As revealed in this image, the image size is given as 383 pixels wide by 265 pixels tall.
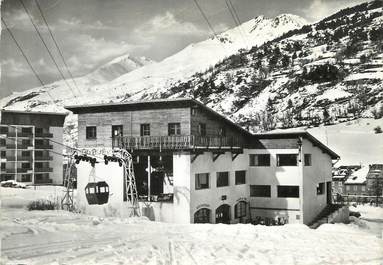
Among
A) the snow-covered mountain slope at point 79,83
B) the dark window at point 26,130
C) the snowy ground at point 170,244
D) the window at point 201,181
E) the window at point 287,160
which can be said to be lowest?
the snowy ground at point 170,244

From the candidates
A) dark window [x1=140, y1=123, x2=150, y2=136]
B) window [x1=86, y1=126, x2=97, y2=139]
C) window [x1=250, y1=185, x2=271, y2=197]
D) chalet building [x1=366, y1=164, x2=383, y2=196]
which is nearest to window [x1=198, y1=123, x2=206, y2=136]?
dark window [x1=140, y1=123, x2=150, y2=136]

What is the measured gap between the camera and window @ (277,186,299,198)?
30666 mm

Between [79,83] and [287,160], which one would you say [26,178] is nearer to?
[287,160]

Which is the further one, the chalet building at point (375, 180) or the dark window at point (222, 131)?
the chalet building at point (375, 180)

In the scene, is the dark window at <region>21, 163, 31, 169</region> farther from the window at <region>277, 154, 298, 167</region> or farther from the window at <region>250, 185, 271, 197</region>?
the window at <region>277, 154, 298, 167</region>

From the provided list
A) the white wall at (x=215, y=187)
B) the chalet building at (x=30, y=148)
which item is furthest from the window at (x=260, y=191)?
the chalet building at (x=30, y=148)

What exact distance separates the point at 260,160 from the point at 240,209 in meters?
3.72

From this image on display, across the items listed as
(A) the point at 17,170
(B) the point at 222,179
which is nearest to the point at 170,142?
(B) the point at 222,179

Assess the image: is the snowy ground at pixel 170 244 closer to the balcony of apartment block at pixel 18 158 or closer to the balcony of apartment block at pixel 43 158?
the balcony of apartment block at pixel 18 158

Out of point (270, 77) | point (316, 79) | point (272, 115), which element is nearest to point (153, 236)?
point (272, 115)

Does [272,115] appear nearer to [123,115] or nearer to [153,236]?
[123,115]

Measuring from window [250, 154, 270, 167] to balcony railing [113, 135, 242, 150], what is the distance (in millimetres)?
3621

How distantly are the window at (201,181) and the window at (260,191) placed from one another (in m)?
5.93

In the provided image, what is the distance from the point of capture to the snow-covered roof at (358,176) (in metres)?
52.4
